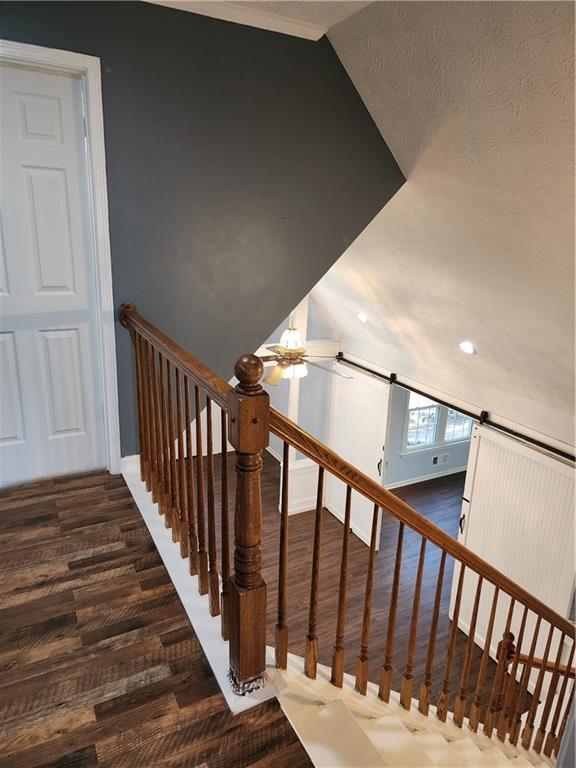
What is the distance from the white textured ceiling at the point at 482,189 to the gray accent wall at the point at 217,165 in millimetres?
297

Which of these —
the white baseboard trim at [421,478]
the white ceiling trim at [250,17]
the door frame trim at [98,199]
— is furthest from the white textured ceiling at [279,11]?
the white baseboard trim at [421,478]

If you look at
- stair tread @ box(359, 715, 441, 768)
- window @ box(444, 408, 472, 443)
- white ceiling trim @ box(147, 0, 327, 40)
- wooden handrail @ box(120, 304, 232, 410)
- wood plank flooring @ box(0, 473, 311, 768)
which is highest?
white ceiling trim @ box(147, 0, 327, 40)

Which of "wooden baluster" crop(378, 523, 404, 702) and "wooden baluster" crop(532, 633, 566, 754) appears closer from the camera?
"wooden baluster" crop(378, 523, 404, 702)

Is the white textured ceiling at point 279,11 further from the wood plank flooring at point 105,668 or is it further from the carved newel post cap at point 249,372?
the wood plank flooring at point 105,668

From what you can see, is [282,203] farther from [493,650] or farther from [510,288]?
[493,650]

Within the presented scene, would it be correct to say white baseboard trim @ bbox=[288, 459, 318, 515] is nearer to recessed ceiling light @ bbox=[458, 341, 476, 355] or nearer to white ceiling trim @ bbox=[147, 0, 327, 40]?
recessed ceiling light @ bbox=[458, 341, 476, 355]

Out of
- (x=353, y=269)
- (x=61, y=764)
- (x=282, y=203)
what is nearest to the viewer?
(x=61, y=764)

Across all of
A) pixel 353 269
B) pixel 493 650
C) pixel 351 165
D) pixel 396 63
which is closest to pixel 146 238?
pixel 351 165

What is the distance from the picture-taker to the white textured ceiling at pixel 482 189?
6.88 ft

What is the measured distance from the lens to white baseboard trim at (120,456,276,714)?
1610 millimetres

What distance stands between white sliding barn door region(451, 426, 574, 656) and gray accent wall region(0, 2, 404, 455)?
257 cm

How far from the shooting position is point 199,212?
2.74 metres

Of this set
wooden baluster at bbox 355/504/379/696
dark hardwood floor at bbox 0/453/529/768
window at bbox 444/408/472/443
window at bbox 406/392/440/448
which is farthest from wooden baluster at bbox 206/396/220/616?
window at bbox 444/408/472/443

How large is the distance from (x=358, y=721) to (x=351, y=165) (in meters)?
2.79
